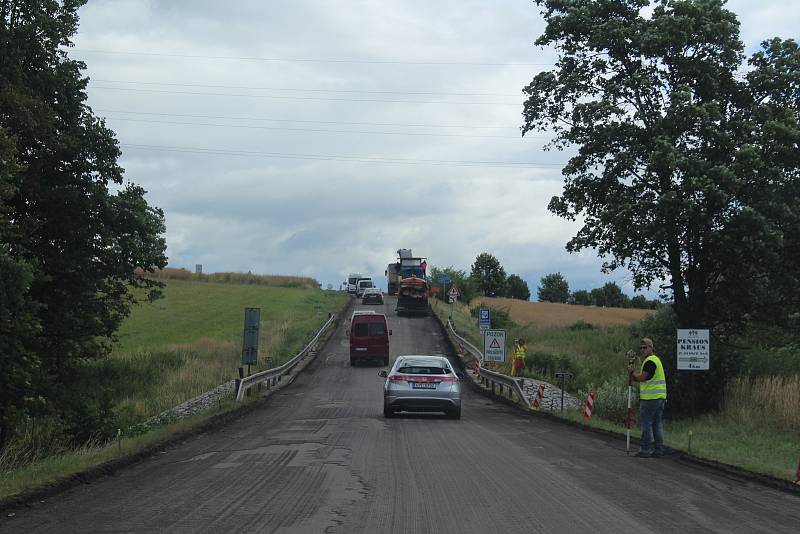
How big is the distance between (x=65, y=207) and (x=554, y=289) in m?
143

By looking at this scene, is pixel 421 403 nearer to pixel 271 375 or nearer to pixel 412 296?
pixel 271 375

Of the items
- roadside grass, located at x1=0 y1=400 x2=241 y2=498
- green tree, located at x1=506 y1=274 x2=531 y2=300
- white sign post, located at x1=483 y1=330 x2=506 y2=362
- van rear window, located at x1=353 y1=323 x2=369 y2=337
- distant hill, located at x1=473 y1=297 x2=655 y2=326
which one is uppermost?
green tree, located at x1=506 y1=274 x2=531 y2=300

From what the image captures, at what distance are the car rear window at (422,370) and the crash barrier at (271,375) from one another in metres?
6.22

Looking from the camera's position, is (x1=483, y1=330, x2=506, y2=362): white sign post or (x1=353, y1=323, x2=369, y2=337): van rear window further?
(x1=353, y1=323, x2=369, y2=337): van rear window

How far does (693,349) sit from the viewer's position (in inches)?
663

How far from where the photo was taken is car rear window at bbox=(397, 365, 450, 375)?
Answer: 68.5 ft

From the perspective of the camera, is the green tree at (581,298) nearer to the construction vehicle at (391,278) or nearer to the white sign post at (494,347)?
the construction vehicle at (391,278)

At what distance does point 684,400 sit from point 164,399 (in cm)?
1739

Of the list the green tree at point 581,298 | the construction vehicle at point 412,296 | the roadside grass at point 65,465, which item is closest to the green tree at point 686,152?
the roadside grass at point 65,465

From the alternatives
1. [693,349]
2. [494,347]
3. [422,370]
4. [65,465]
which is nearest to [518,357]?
[494,347]

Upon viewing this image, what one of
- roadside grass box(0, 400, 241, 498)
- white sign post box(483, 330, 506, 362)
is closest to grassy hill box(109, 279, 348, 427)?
roadside grass box(0, 400, 241, 498)

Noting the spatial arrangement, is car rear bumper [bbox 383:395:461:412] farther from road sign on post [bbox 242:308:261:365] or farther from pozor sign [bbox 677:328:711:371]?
road sign on post [bbox 242:308:261:365]

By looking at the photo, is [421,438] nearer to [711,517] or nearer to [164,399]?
[711,517]

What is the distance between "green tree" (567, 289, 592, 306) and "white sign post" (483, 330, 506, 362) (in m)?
128
